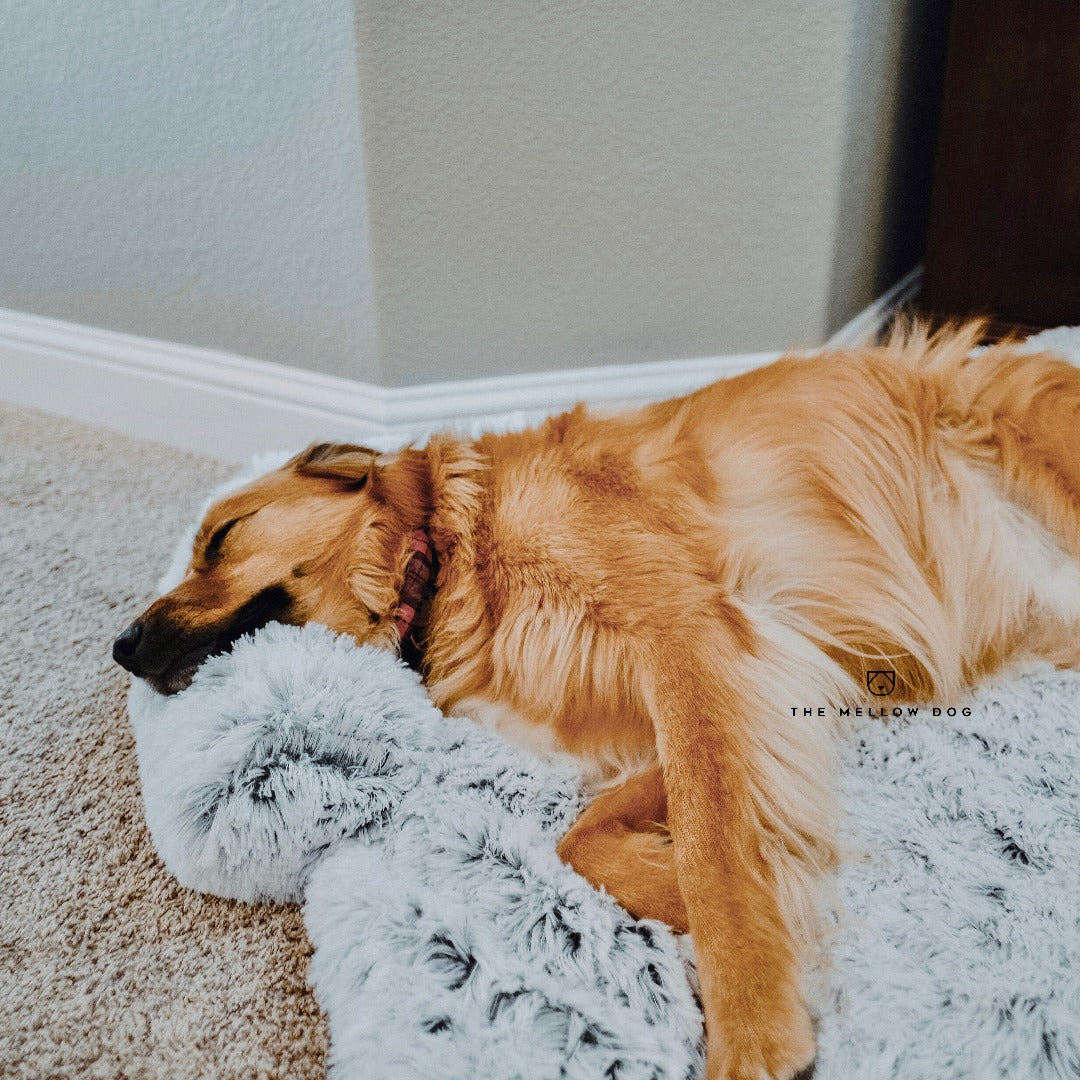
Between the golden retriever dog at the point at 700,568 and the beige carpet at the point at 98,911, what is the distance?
0.26 m

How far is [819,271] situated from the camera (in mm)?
2152

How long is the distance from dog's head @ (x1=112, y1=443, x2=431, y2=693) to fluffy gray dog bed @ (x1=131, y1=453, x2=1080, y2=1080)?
7 cm

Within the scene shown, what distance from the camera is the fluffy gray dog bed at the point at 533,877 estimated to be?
0.86 meters

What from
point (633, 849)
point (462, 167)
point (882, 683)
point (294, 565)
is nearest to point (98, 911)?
point (294, 565)

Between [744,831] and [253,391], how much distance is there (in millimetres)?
1714

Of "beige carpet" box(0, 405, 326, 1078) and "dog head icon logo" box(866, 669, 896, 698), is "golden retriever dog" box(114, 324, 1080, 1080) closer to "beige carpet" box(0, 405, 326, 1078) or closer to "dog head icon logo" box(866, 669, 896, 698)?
"dog head icon logo" box(866, 669, 896, 698)

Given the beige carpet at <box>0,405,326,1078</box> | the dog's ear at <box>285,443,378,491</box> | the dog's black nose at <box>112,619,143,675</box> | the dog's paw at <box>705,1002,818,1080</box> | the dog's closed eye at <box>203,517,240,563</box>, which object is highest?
the dog's ear at <box>285,443,378,491</box>

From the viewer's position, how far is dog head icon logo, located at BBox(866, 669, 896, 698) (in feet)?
4.43

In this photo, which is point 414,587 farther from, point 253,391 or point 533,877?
point 253,391

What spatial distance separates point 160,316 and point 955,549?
2031mm

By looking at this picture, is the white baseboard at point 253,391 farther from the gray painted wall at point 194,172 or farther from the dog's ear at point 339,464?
the dog's ear at point 339,464

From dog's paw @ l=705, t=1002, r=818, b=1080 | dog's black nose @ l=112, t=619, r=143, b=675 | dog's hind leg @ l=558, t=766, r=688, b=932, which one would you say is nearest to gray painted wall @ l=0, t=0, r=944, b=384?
dog's black nose @ l=112, t=619, r=143, b=675

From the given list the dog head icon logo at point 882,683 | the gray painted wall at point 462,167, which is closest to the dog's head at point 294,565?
the gray painted wall at point 462,167

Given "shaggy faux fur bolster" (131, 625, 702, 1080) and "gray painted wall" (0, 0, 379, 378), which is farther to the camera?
"gray painted wall" (0, 0, 379, 378)
